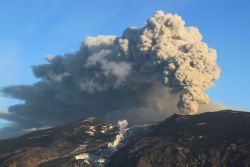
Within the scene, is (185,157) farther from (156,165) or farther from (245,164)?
(245,164)

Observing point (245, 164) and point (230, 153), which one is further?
point (230, 153)

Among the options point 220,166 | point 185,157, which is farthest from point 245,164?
point 185,157

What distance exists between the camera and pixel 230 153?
197375 millimetres

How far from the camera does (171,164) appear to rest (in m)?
196

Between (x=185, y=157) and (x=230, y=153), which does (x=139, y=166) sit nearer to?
(x=185, y=157)

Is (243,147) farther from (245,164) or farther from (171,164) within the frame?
(171,164)

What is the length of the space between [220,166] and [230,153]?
9.65m

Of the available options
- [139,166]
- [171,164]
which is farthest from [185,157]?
[139,166]

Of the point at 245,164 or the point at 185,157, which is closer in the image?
the point at 245,164

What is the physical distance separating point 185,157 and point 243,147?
2292cm

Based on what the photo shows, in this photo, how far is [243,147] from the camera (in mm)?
198500

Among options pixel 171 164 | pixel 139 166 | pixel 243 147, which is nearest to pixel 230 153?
pixel 243 147

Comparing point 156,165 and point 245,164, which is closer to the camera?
point 245,164

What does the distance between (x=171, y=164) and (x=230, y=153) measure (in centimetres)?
2344
